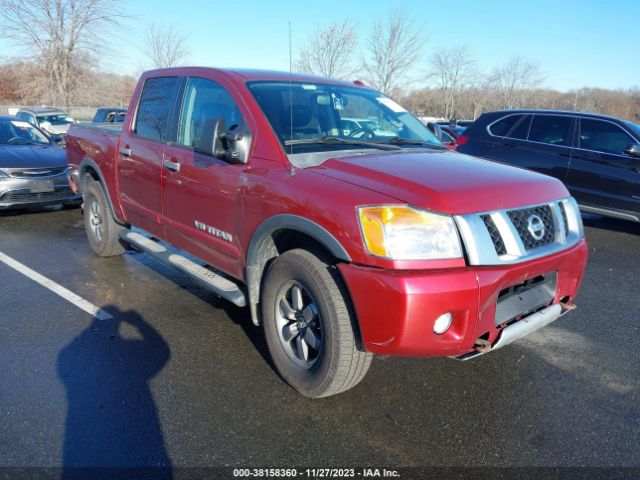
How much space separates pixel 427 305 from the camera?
2361mm

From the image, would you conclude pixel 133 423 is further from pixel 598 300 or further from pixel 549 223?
pixel 598 300

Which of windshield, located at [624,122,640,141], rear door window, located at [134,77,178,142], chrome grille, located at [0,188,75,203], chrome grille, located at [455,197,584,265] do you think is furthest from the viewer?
chrome grille, located at [0,188,75,203]

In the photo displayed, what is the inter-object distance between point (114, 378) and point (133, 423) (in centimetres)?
54

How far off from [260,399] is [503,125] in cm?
691

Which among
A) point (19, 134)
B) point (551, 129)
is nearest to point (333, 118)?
point (551, 129)

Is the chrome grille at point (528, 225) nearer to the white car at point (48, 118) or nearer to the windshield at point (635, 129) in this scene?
the windshield at point (635, 129)

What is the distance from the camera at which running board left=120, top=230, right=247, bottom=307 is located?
3.39 meters

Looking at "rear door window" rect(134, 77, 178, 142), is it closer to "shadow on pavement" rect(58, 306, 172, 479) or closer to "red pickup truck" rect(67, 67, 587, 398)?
"red pickup truck" rect(67, 67, 587, 398)

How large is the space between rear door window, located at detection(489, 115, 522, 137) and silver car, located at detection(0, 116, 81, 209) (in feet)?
22.6

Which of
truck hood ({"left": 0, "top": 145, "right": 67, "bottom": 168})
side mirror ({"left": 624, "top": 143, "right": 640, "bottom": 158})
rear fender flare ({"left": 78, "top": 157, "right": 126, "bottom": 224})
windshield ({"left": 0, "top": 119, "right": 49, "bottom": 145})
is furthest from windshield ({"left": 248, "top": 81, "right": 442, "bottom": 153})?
windshield ({"left": 0, "top": 119, "right": 49, "bottom": 145})

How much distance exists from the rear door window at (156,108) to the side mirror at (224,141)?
1.12 meters

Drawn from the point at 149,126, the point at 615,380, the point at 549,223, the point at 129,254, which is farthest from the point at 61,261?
the point at 615,380

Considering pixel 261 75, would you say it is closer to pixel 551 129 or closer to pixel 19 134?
pixel 551 129

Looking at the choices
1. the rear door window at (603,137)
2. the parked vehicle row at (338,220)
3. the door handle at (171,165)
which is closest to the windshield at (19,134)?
the parked vehicle row at (338,220)
